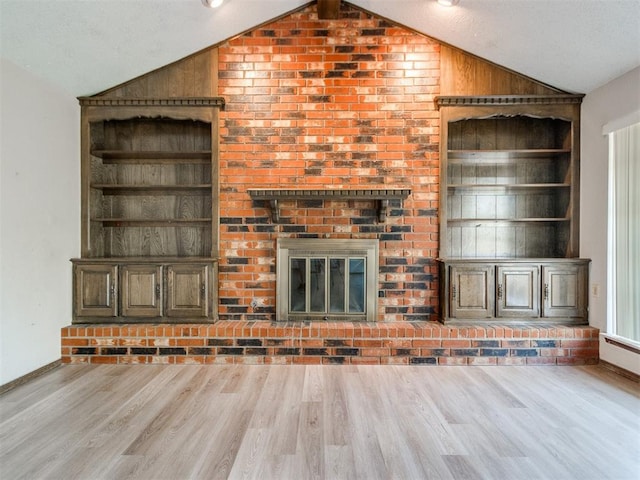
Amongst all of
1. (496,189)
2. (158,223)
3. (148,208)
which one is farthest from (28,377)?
(496,189)

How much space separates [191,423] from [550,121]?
159 inches

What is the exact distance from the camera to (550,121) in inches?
142

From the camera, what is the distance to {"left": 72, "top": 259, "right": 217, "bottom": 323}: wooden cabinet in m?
3.23

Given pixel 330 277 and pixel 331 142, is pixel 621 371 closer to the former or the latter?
pixel 330 277

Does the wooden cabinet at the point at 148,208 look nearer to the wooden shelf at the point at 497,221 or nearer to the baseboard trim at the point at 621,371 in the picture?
the wooden shelf at the point at 497,221

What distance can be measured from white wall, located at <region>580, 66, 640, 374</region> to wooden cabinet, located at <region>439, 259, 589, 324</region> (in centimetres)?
13

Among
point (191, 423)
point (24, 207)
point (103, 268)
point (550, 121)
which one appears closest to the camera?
point (191, 423)

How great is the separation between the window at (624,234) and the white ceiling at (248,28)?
0.61 m

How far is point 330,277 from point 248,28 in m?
2.39

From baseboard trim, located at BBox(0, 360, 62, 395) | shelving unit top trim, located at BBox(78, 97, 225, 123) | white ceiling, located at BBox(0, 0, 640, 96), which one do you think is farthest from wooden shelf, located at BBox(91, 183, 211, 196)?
baseboard trim, located at BBox(0, 360, 62, 395)

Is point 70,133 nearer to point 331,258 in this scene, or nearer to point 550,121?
point 331,258

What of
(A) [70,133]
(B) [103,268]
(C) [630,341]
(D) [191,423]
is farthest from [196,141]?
(C) [630,341]

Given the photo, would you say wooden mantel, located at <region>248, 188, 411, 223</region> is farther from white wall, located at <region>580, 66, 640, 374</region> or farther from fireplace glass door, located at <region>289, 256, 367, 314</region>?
white wall, located at <region>580, 66, 640, 374</region>

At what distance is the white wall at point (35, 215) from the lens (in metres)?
2.58
